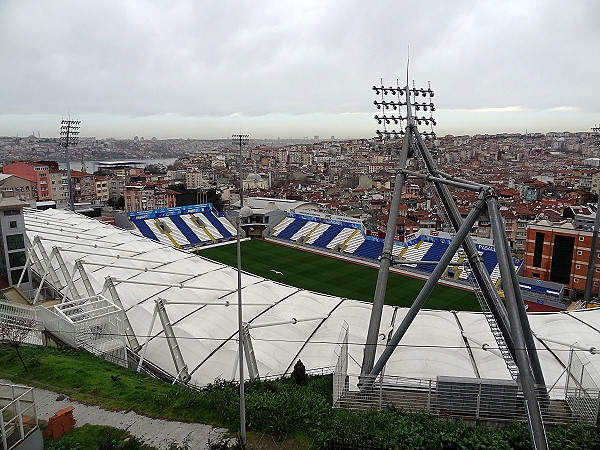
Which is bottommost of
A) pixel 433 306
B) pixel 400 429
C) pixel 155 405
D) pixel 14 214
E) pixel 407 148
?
pixel 433 306

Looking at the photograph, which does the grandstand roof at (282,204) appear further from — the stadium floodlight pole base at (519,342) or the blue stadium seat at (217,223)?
the stadium floodlight pole base at (519,342)

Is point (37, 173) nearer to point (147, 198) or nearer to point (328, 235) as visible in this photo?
point (147, 198)

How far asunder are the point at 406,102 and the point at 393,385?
9245 mm

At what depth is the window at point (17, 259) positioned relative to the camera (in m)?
20.3

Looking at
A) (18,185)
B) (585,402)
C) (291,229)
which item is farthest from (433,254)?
(18,185)

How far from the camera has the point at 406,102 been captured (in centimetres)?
1404

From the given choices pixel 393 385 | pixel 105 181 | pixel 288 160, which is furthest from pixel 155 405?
pixel 288 160

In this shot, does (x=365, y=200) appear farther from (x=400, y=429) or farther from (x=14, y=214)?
(x=400, y=429)

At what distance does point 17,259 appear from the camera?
2058 cm

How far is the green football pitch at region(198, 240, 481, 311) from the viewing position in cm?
2778

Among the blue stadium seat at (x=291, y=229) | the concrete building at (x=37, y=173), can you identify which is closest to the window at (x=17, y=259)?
the blue stadium seat at (x=291, y=229)

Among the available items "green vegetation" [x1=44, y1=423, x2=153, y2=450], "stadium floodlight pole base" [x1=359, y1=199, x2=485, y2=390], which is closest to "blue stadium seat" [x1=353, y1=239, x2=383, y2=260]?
"stadium floodlight pole base" [x1=359, y1=199, x2=485, y2=390]

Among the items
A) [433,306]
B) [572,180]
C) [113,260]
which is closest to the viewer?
[113,260]

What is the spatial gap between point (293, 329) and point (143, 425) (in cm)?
602
